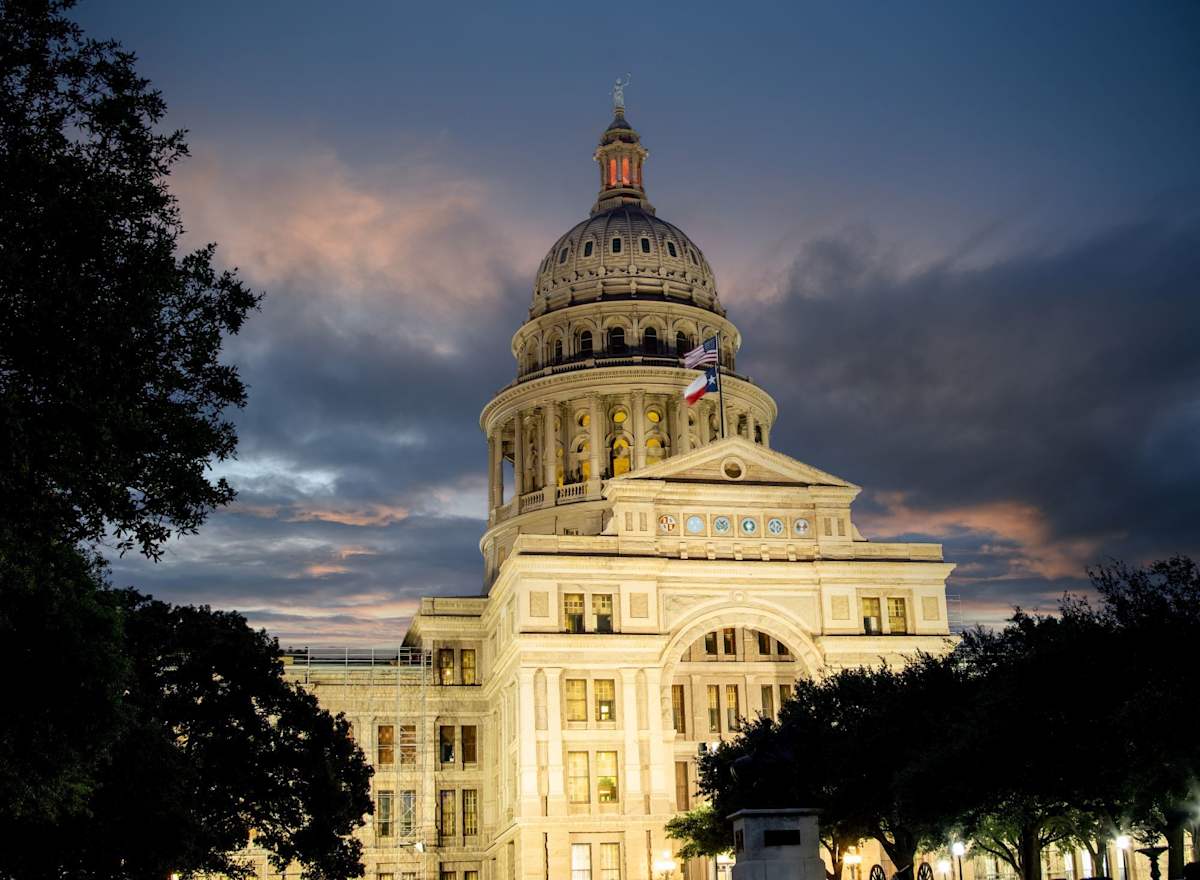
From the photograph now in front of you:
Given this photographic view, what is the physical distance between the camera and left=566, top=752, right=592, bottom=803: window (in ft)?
266

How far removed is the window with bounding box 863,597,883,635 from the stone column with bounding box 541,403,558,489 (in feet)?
88.9

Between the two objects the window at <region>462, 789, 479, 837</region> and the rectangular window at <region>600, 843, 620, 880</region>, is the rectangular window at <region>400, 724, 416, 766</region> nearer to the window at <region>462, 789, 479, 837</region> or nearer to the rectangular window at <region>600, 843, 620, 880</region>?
the window at <region>462, 789, 479, 837</region>

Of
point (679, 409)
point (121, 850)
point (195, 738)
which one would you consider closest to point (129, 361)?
point (121, 850)

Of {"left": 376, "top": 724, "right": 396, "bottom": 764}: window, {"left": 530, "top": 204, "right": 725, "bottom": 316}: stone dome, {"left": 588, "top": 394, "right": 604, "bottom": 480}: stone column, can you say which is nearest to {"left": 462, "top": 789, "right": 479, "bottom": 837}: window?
{"left": 376, "top": 724, "right": 396, "bottom": 764}: window

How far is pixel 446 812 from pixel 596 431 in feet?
98.5

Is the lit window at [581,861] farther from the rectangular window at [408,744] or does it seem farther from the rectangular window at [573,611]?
the rectangular window at [408,744]

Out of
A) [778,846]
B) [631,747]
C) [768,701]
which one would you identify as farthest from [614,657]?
[778,846]

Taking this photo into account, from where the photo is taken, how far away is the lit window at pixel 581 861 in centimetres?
7981

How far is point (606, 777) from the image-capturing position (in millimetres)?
82000

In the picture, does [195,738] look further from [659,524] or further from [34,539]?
[659,524]

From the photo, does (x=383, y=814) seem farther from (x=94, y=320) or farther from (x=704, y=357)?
(x=94, y=320)

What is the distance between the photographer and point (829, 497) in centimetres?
8875

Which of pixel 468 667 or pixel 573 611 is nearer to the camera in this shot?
pixel 573 611

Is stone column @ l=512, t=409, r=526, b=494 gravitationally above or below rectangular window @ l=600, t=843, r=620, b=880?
above
